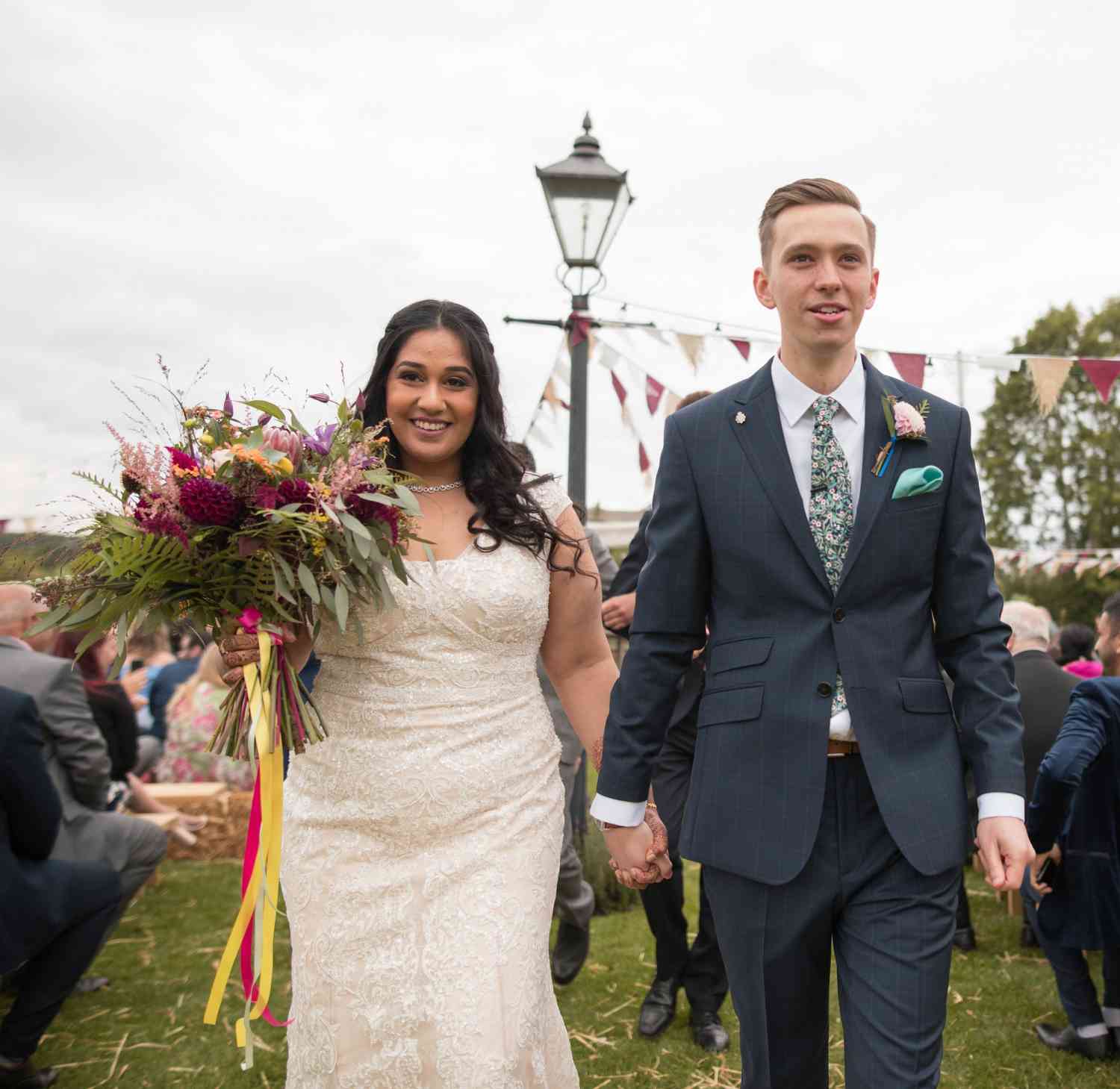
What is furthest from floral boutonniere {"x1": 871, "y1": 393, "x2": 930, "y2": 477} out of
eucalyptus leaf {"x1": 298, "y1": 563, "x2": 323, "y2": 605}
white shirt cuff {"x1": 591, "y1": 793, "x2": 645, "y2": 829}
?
eucalyptus leaf {"x1": 298, "y1": 563, "x2": 323, "y2": 605}

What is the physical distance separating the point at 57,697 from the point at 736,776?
411 cm

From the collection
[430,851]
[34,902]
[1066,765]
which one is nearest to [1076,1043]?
[1066,765]

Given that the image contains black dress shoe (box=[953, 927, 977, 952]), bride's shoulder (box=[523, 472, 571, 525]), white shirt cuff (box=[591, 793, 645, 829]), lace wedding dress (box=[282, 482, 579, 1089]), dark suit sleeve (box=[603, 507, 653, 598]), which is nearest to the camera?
white shirt cuff (box=[591, 793, 645, 829])

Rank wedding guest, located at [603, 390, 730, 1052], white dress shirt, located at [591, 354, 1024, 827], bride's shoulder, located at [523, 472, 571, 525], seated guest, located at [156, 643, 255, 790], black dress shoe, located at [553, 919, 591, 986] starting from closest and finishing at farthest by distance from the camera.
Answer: white dress shirt, located at [591, 354, 1024, 827] < bride's shoulder, located at [523, 472, 571, 525] < wedding guest, located at [603, 390, 730, 1052] < black dress shoe, located at [553, 919, 591, 986] < seated guest, located at [156, 643, 255, 790]

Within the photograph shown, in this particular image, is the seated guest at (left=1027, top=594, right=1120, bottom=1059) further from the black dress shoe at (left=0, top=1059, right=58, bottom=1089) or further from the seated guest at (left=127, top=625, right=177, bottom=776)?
the seated guest at (left=127, top=625, right=177, bottom=776)

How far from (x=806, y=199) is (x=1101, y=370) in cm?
670

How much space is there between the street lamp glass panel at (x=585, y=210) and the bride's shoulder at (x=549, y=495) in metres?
3.81

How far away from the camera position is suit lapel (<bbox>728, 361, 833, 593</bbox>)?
2740mm

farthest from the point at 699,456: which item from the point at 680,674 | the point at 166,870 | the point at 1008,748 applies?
the point at 166,870

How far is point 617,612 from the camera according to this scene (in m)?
5.27

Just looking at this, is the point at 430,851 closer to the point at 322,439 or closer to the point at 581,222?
the point at 322,439

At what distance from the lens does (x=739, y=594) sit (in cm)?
284

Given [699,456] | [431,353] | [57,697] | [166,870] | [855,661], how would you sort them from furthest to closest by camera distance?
[166,870], [57,697], [431,353], [699,456], [855,661]

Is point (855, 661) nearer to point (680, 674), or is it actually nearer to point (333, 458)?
point (680, 674)
